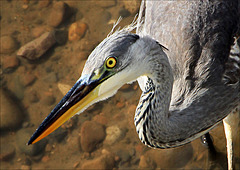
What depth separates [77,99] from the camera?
209 centimetres

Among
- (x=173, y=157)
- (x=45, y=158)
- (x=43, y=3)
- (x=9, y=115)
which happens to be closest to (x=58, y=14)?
(x=43, y=3)

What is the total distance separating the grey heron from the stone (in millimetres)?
1194

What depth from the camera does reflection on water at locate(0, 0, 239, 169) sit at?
12.0 feet

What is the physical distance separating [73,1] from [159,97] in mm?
2816

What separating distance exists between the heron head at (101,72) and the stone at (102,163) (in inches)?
62.6

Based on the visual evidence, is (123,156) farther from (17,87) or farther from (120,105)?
(17,87)

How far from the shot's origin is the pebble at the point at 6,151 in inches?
149

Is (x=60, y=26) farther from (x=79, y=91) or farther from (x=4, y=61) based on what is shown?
Result: (x=79, y=91)

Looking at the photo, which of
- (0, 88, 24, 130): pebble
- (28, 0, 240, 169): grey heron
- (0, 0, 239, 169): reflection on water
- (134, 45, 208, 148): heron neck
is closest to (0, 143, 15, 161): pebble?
(0, 0, 239, 169): reflection on water

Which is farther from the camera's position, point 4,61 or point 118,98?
point 4,61

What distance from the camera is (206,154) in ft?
11.8

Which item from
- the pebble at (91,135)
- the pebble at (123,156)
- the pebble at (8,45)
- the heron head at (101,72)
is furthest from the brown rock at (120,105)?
the heron head at (101,72)

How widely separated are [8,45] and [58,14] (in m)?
0.79

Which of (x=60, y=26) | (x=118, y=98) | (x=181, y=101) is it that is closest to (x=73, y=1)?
(x=60, y=26)
